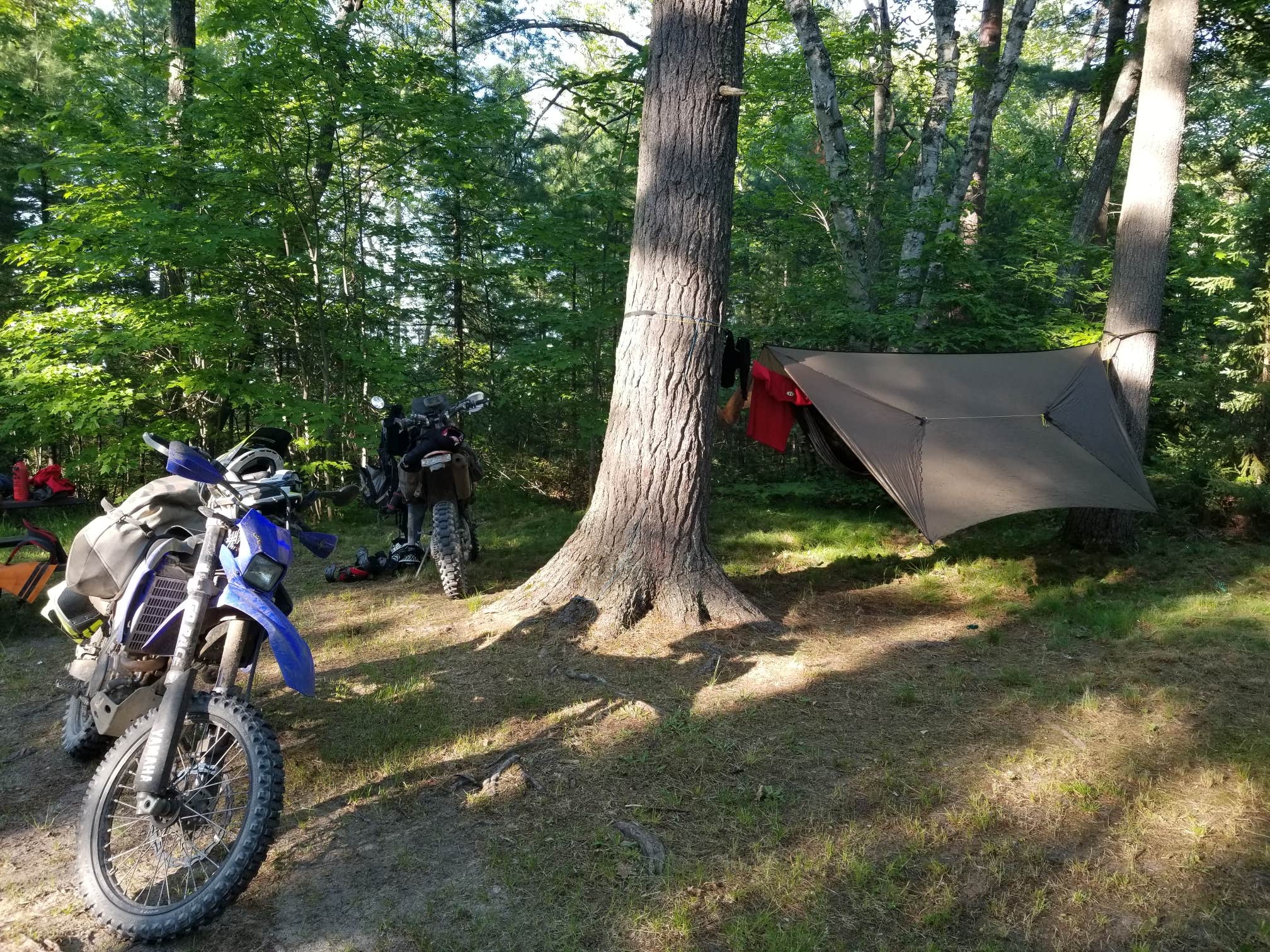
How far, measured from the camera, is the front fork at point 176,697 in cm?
182

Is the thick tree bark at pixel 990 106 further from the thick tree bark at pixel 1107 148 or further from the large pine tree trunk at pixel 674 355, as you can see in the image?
the large pine tree trunk at pixel 674 355

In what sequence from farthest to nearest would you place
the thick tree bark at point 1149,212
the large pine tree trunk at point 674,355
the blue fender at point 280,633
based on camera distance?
the thick tree bark at point 1149,212
the large pine tree trunk at point 674,355
the blue fender at point 280,633

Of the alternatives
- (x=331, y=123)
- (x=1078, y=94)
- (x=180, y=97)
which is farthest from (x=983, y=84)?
(x=180, y=97)

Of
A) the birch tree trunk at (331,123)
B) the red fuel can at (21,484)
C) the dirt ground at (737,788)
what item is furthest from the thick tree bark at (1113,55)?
the red fuel can at (21,484)

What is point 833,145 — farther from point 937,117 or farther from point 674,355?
point 674,355

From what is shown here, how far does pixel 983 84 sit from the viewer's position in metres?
8.30

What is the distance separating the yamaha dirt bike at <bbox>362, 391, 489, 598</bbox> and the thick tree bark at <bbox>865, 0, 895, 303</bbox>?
15.0ft

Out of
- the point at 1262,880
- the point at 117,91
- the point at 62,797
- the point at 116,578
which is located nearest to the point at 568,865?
the point at 116,578

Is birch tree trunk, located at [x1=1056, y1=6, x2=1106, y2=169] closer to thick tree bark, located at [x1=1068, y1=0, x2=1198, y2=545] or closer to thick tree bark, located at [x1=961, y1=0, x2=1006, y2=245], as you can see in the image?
thick tree bark, located at [x1=961, y1=0, x2=1006, y2=245]

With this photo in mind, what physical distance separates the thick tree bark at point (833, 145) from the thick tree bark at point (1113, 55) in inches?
122

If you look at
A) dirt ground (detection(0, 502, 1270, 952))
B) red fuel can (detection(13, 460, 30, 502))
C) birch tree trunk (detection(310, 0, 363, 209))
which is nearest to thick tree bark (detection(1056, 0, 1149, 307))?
dirt ground (detection(0, 502, 1270, 952))

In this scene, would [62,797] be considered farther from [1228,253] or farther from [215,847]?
[1228,253]

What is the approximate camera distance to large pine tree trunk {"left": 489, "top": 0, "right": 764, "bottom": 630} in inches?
155

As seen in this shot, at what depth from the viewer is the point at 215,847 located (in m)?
1.99
